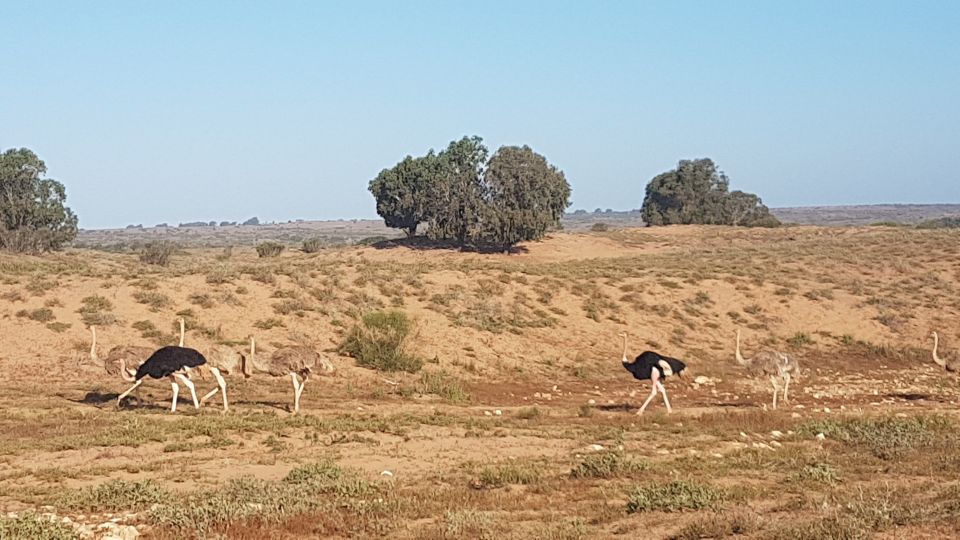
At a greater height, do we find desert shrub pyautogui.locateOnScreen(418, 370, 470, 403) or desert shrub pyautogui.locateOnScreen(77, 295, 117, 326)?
desert shrub pyautogui.locateOnScreen(77, 295, 117, 326)

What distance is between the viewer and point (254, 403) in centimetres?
1728

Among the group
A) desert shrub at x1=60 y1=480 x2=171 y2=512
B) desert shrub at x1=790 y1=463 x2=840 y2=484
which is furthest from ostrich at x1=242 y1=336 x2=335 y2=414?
desert shrub at x1=790 y1=463 x2=840 y2=484

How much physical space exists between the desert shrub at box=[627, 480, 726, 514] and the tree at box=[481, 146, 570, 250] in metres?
48.1

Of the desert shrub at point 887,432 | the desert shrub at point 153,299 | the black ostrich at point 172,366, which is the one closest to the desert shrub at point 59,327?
the desert shrub at point 153,299

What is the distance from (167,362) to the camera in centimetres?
1561

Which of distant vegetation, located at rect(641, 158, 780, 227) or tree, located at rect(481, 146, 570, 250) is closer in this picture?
tree, located at rect(481, 146, 570, 250)

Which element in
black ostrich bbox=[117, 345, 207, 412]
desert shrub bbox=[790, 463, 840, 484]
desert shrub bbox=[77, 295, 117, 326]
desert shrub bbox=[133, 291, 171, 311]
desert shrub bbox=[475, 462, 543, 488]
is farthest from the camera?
desert shrub bbox=[133, 291, 171, 311]

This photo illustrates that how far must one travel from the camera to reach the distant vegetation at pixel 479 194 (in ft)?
193

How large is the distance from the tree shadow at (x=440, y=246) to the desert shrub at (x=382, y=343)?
35.3 metres

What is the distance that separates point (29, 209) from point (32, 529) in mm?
45509

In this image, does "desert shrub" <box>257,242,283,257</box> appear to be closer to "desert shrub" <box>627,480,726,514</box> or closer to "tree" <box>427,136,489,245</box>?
"tree" <box>427,136,489,245</box>

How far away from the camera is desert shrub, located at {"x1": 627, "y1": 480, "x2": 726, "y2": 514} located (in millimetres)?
9383

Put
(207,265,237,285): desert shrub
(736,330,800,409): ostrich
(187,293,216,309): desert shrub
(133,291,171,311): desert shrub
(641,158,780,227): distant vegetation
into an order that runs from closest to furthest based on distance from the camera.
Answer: (736,330,800,409): ostrich
(133,291,171,311): desert shrub
(187,293,216,309): desert shrub
(207,265,237,285): desert shrub
(641,158,780,227): distant vegetation

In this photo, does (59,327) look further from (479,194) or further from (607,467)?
(479,194)
